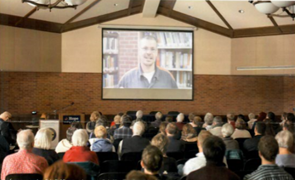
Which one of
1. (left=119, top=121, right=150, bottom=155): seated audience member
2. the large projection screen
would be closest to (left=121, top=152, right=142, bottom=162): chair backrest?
(left=119, top=121, right=150, bottom=155): seated audience member

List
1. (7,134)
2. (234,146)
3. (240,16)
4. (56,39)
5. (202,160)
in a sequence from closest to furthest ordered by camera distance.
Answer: (202,160), (234,146), (7,134), (240,16), (56,39)

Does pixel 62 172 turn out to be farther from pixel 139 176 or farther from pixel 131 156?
pixel 131 156

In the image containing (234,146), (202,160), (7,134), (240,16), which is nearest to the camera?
(202,160)

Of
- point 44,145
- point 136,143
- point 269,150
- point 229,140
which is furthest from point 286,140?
point 44,145

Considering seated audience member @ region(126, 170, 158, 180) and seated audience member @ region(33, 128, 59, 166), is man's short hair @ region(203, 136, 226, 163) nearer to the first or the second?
seated audience member @ region(126, 170, 158, 180)

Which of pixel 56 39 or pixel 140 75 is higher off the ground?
pixel 56 39

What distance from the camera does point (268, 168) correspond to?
359 centimetres

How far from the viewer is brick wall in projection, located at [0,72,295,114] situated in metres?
14.7

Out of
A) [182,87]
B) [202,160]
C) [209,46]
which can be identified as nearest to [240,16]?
[209,46]

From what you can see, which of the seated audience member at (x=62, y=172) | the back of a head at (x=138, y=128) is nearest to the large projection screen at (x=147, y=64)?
the back of a head at (x=138, y=128)

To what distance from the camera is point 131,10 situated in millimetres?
15297

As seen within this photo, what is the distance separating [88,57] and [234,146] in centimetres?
1019

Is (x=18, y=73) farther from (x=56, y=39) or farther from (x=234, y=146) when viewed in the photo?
(x=234, y=146)

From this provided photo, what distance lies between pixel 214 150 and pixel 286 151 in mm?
1484
